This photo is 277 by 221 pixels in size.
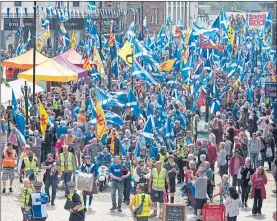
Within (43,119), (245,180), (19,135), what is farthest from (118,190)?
(43,119)

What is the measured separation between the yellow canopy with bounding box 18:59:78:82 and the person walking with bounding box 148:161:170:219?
1283 cm

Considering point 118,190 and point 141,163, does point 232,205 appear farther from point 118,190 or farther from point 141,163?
point 141,163

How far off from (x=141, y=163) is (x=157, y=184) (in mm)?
→ 1166

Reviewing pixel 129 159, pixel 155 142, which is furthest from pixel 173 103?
pixel 129 159

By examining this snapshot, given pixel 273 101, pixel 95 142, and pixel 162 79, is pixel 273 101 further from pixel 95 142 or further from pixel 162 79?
pixel 95 142

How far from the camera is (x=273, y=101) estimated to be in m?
34.1

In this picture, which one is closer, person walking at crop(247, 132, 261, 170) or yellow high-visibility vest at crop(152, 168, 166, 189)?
yellow high-visibility vest at crop(152, 168, 166, 189)

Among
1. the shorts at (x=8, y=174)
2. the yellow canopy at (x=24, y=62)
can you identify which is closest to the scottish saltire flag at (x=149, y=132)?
the shorts at (x=8, y=174)

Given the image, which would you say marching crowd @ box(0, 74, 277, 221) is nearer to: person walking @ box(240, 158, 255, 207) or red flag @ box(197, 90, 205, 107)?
person walking @ box(240, 158, 255, 207)

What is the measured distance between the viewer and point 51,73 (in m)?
33.6

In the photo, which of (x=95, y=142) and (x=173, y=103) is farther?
(x=173, y=103)

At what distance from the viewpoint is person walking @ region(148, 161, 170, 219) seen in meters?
20.3

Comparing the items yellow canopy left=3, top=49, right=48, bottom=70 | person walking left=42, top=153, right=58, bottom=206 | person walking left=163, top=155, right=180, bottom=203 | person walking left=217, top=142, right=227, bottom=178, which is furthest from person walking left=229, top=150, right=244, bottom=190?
yellow canopy left=3, top=49, right=48, bottom=70

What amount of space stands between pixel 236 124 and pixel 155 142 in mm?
7035
